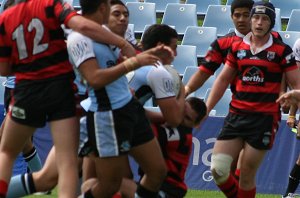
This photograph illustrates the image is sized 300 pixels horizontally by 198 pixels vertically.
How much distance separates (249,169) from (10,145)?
2.20 m

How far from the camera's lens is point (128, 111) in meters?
6.68

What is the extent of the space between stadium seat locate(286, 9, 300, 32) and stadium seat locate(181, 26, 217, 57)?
125 centimetres

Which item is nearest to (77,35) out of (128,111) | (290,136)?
(128,111)

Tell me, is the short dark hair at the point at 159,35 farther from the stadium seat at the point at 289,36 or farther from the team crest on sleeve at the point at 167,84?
the stadium seat at the point at 289,36

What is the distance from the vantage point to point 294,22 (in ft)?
47.9

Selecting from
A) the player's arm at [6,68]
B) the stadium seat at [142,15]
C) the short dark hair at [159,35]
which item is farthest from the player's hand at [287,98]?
the stadium seat at [142,15]

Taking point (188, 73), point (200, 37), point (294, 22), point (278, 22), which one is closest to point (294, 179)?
point (188, 73)

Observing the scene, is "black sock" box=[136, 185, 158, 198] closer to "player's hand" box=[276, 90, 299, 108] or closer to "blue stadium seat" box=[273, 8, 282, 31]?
"player's hand" box=[276, 90, 299, 108]

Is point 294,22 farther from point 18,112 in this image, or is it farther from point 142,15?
point 18,112

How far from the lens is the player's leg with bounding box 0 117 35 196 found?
23.1ft

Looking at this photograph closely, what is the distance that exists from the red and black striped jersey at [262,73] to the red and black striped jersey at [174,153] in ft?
3.73

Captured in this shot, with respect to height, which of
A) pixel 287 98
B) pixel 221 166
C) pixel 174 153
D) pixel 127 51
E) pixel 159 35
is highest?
pixel 127 51

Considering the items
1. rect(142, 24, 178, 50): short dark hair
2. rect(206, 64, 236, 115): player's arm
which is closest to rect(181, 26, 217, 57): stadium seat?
rect(206, 64, 236, 115): player's arm

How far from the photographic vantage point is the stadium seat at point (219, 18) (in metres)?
14.8
